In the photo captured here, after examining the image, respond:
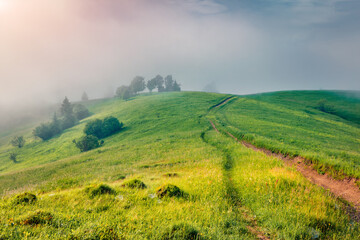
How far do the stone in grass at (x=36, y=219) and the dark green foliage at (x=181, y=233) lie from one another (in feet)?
11.7

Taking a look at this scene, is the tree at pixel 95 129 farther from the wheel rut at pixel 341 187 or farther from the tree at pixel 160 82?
the tree at pixel 160 82

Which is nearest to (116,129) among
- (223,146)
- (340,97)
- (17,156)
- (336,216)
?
(17,156)

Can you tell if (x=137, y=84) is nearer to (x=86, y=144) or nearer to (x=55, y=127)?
(x=55, y=127)

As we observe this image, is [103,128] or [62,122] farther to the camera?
[62,122]

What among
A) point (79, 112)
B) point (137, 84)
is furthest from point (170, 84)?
point (79, 112)

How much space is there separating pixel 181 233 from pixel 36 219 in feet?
14.3

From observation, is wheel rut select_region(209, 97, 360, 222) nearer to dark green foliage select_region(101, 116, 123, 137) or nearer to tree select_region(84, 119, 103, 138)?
dark green foliage select_region(101, 116, 123, 137)

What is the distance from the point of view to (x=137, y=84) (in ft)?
419

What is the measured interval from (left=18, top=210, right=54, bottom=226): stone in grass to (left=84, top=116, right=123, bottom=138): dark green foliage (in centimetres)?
4748

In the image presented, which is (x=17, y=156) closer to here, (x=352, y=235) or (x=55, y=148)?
(x=55, y=148)

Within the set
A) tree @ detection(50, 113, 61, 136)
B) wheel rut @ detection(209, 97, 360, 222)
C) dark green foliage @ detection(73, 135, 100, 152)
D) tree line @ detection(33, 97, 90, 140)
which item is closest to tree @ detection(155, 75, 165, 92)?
tree line @ detection(33, 97, 90, 140)

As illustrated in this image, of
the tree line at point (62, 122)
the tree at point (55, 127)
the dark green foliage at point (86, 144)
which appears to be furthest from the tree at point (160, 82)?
the dark green foliage at point (86, 144)

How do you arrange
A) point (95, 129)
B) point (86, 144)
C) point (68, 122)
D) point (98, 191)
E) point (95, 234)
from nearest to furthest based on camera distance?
point (95, 234) → point (98, 191) → point (86, 144) → point (95, 129) → point (68, 122)

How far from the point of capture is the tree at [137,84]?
127m
